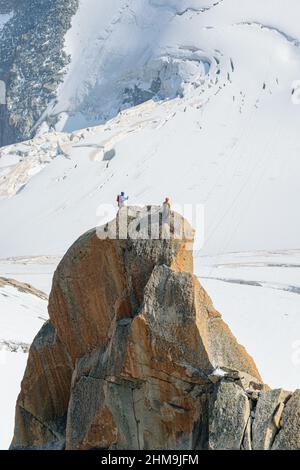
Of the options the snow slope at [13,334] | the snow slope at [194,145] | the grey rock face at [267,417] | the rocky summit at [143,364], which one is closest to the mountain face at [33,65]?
the snow slope at [194,145]

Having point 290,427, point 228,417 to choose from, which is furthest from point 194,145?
point 290,427

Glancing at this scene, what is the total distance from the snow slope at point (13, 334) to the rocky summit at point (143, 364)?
5.98 meters

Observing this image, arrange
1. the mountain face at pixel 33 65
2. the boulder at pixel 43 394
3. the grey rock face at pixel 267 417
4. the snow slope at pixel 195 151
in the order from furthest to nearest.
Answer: the mountain face at pixel 33 65
the snow slope at pixel 195 151
the boulder at pixel 43 394
the grey rock face at pixel 267 417

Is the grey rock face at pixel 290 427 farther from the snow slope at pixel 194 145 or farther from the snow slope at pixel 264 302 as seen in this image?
the snow slope at pixel 194 145

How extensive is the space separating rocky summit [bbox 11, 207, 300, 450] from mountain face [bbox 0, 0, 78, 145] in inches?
5582

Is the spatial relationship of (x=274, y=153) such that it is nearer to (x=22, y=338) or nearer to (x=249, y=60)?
(x=249, y=60)

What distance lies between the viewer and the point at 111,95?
472 feet

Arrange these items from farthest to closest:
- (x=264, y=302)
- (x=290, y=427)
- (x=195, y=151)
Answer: (x=195, y=151) → (x=264, y=302) → (x=290, y=427)

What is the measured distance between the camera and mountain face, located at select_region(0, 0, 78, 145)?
15775 cm

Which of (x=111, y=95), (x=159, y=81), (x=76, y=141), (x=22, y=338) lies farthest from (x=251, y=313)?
(x=111, y=95)

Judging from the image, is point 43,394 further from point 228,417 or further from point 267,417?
point 267,417

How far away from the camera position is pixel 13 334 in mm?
31844

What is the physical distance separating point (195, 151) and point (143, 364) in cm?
8820

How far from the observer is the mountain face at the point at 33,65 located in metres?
158
